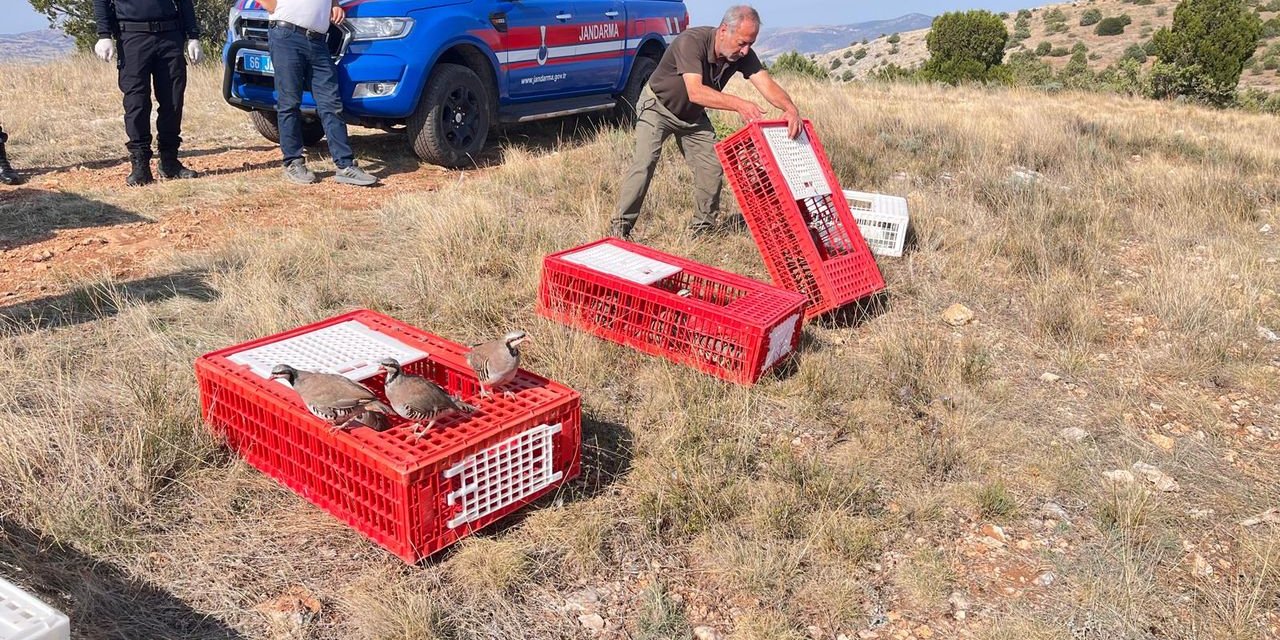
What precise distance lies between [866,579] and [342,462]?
173 cm

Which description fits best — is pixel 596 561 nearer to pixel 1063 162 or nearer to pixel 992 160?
pixel 992 160

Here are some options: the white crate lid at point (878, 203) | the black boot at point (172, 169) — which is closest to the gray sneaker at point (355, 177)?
the black boot at point (172, 169)

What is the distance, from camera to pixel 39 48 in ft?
60.6

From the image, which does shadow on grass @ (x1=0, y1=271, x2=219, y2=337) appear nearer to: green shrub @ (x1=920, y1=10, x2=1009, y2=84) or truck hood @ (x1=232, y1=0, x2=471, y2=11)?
truck hood @ (x1=232, y1=0, x2=471, y2=11)

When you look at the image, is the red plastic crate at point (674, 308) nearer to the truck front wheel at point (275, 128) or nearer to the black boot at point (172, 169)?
the black boot at point (172, 169)

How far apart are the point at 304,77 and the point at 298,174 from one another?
2.54 feet

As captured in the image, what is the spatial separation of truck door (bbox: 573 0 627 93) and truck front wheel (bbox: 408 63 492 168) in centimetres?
126

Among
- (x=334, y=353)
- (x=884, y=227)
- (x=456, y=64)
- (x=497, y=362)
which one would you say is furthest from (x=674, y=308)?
(x=456, y=64)

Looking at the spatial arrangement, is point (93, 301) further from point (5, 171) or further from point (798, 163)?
point (798, 163)

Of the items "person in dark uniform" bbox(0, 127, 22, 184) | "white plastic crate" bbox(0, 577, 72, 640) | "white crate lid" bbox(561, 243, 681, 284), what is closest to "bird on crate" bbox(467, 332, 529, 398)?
"white crate lid" bbox(561, 243, 681, 284)

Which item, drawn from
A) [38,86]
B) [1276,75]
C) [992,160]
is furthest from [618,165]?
[1276,75]

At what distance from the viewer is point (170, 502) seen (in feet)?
9.86

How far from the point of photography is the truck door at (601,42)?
852 centimetres

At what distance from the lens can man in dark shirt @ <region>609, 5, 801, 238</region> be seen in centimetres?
539
